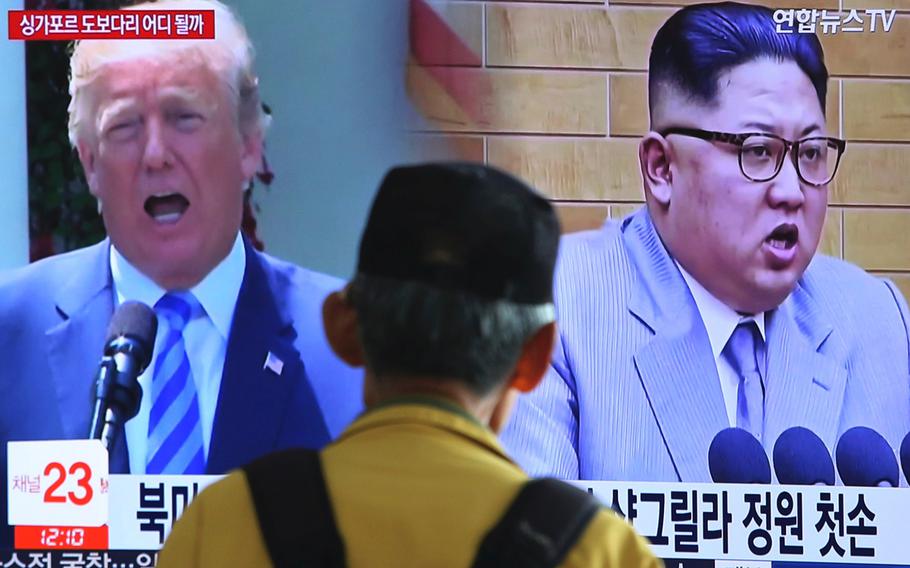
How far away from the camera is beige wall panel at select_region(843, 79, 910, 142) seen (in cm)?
425

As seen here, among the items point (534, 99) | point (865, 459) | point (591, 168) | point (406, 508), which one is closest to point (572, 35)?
point (534, 99)

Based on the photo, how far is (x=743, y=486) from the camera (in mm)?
4090

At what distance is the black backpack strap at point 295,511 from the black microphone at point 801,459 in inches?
116

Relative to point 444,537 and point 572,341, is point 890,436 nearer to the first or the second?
point 572,341

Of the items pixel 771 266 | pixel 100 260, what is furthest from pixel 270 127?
pixel 771 266

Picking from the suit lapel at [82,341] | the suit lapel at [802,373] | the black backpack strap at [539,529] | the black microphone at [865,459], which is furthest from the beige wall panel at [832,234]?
the black backpack strap at [539,529]

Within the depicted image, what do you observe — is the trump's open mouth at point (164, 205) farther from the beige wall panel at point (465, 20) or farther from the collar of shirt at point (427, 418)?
the collar of shirt at point (427, 418)

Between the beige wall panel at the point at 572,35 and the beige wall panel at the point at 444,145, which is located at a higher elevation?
the beige wall panel at the point at 572,35

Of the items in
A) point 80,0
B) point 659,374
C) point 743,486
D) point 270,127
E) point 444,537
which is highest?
point 80,0

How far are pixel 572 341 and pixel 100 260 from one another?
127 centimetres

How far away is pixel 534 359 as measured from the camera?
144 cm

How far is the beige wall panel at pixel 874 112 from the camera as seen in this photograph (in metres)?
4.25

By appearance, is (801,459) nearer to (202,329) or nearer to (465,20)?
(465,20)

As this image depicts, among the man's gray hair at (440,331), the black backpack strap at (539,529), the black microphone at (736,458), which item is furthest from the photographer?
the black microphone at (736,458)
